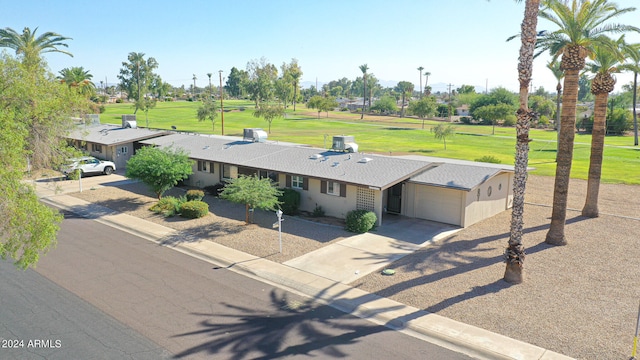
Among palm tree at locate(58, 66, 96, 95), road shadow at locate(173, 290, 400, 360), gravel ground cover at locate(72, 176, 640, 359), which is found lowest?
road shadow at locate(173, 290, 400, 360)

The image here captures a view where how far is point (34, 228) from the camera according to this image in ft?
34.2

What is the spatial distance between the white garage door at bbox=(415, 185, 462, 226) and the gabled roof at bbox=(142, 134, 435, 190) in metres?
1.34

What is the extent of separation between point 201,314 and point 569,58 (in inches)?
765

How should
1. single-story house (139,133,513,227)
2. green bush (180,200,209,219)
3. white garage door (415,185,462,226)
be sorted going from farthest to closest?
1. green bush (180,200,209,219)
2. white garage door (415,185,462,226)
3. single-story house (139,133,513,227)

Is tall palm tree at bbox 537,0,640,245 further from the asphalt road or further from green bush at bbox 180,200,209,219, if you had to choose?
green bush at bbox 180,200,209,219

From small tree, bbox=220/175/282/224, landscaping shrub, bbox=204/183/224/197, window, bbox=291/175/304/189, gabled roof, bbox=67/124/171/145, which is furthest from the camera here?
gabled roof, bbox=67/124/171/145

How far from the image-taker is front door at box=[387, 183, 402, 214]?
26219mm

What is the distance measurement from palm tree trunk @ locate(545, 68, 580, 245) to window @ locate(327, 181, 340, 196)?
10383 mm

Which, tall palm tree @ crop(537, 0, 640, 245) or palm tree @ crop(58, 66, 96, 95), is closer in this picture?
tall palm tree @ crop(537, 0, 640, 245)

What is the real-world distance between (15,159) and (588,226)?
2536cm

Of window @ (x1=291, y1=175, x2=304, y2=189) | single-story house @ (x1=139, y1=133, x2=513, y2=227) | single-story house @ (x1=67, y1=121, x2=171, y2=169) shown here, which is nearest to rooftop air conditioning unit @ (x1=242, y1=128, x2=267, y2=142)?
single-story house @ (x1=139, y1=133, x2=513, y2=227)

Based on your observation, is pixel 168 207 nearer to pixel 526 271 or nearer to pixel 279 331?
pixel 279 331

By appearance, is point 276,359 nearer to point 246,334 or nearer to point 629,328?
point 246,334

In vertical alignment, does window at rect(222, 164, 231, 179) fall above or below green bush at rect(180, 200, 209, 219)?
above
